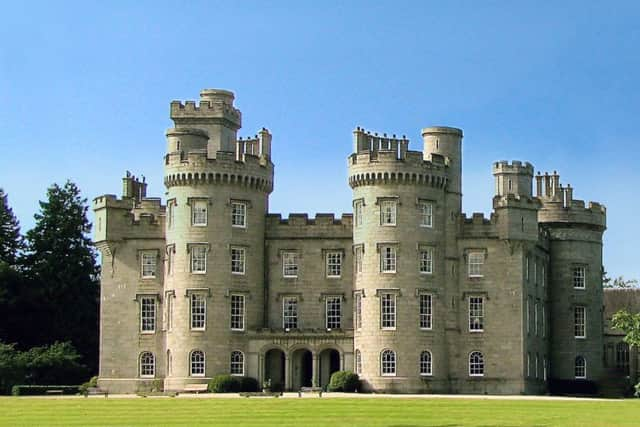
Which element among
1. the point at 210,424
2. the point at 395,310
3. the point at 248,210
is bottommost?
the point at 210,424

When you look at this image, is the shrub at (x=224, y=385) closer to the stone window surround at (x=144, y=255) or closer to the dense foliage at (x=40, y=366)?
the stone window surround at (x=144, y=255)

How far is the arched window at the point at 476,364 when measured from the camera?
232 ft

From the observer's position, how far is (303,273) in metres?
72.6

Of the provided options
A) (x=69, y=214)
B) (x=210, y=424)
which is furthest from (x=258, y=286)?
(x=210, y=424)

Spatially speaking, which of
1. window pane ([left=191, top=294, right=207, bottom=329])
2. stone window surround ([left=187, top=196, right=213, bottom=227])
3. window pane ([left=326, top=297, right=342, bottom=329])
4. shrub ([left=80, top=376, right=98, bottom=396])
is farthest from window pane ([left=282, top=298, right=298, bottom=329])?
shrub ([left=80, top=376, right=98, bottom=396])

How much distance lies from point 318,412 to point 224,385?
2153cm

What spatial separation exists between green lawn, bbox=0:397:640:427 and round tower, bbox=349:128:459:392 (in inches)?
448

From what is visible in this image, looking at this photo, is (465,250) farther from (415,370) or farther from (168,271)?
(168,271)

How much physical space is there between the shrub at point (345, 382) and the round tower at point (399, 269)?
578 mm

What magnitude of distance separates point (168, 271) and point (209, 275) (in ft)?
8.37

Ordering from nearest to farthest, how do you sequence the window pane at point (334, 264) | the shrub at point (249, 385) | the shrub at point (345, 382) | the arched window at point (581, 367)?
the shrub at point (345, 382), the shrub at point (249, 385), the window pane at point (334, 264), the arched window at point (581, 367)

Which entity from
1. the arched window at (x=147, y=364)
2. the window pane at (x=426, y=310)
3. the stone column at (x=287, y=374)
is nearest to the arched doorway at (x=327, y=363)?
the stone column at (x=287, y=374)

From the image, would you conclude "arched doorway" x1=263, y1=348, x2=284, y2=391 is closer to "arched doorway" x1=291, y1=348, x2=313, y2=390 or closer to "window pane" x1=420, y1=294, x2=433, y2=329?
"arched doorway" x1=291, y1=348, x2=313, y2=390

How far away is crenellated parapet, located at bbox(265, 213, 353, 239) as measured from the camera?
2864 inches
